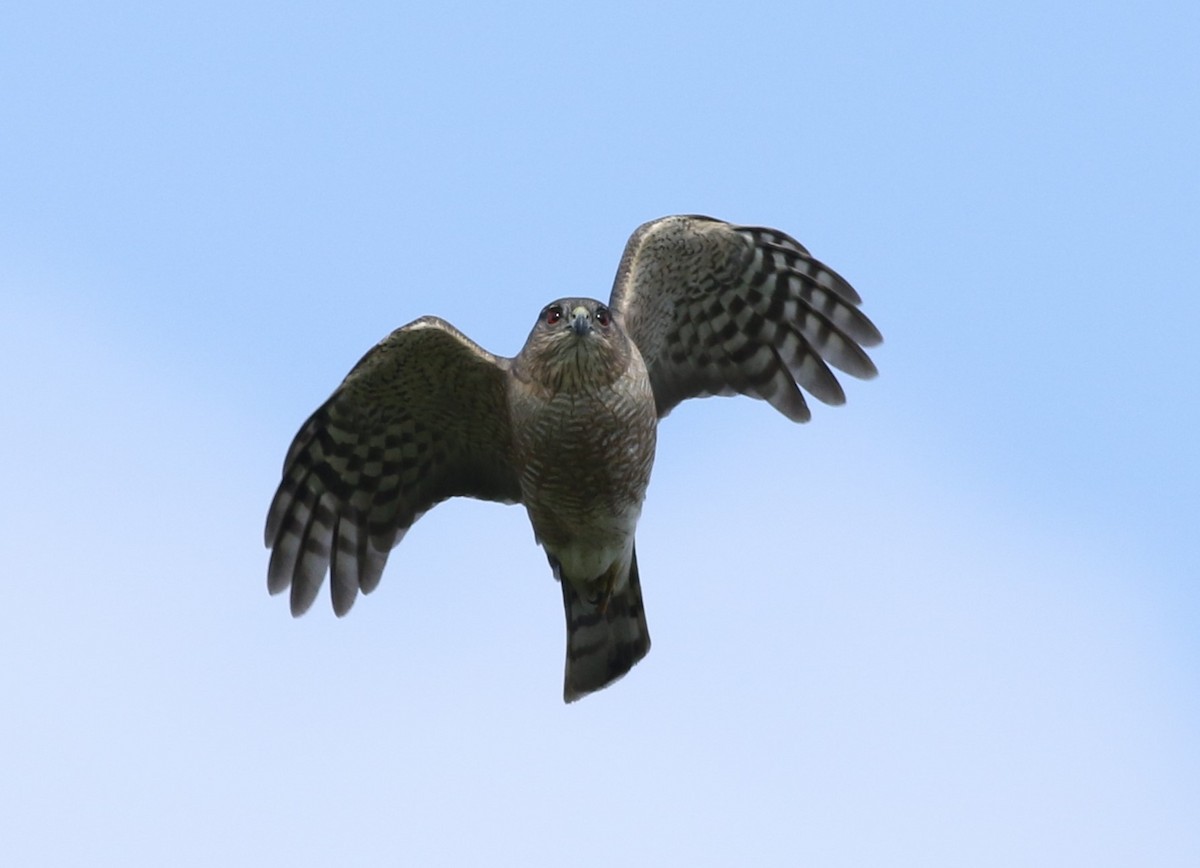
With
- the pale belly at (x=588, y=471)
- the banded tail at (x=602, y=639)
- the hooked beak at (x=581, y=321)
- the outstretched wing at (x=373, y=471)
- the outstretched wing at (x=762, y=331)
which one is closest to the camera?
the hooked beak at (x=581, y=321)

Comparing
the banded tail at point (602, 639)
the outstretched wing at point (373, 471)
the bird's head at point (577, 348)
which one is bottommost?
the banded tail at point (602, 639)

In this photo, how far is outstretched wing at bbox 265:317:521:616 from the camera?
11.7 meters

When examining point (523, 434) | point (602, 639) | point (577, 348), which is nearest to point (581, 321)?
point (577, 348)

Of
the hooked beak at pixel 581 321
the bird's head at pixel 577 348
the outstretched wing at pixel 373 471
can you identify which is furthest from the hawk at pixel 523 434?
the hooked beak at pixel 581 321

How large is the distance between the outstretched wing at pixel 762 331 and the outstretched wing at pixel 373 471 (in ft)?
3.63

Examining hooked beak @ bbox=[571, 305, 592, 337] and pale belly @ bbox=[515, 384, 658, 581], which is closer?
hooked beak @ bbox=[571, 305, 592, 337]

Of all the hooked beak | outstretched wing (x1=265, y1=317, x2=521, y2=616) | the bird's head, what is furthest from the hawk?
the hooked beak

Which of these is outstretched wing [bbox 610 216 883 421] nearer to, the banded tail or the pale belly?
the pale belly

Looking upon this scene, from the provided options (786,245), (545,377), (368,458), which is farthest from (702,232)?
(368,458)

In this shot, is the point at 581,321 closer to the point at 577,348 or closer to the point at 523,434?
the point at 577,348

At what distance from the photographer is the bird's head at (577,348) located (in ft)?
34.8

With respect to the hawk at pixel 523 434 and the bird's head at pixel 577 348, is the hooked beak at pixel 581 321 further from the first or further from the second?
the hawk at pixel 523 434

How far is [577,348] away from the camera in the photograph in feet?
34.9

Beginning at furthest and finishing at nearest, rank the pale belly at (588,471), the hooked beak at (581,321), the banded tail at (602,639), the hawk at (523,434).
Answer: the banded tail at (602,639), the hawk at (523,434), the pale belly at (588,471), the hooked beak at (581,321)
